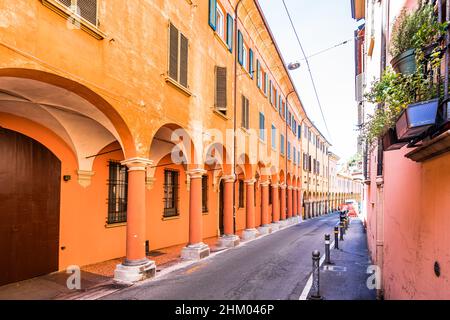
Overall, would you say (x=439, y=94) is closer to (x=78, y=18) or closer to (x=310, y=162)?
(x=78, y=18)

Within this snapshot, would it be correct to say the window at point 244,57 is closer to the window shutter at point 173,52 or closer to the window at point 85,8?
the window shutter at point 173,52

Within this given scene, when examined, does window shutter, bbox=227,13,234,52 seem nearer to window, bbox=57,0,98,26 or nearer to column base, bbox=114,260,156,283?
window, bbox=57,0,98,26

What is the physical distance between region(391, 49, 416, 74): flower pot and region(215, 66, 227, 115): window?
8.90m

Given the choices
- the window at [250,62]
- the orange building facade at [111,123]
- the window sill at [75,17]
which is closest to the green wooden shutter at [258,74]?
the window at [250,62]

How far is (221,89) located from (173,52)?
11.6 ft

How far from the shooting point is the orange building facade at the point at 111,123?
5.87 m

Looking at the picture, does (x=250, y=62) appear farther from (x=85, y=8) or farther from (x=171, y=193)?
(x=85, y=8)

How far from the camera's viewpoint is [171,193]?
1382 cm

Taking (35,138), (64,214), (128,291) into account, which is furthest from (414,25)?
(64,214)

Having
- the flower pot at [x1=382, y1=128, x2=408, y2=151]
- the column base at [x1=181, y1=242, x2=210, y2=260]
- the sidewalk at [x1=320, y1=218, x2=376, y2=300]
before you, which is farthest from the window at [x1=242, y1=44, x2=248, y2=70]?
the flower pot at [x1=382, y1=128, x2=408, y2=151]

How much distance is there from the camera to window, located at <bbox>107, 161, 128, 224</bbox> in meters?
10.3

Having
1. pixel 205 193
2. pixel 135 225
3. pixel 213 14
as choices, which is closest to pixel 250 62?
pixel 213 14

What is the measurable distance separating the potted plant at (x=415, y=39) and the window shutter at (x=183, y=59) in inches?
273

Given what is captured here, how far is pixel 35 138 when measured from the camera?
8102 millimetres
